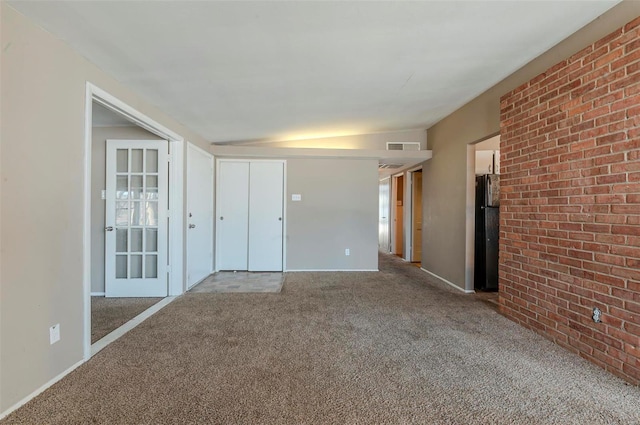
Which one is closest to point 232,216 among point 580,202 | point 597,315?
point 580,202

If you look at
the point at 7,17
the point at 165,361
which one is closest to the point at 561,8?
the point at 7,17

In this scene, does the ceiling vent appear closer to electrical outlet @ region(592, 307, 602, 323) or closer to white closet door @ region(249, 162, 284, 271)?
white closet door @ region(249, 162, 284, 271)

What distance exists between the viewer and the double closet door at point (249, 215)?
509cm

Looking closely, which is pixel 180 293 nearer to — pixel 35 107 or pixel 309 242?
pixel 309 242

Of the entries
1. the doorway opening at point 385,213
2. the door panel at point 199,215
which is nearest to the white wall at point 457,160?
the doorway opening at point 385,213

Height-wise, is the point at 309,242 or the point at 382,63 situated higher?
the point at 382,63

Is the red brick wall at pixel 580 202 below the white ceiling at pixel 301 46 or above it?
below

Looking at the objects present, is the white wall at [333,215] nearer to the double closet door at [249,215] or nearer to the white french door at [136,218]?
the double closet door at [249,215]

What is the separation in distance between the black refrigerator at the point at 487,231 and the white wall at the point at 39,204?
431 cm

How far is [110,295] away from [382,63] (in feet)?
13.5

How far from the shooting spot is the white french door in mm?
3664

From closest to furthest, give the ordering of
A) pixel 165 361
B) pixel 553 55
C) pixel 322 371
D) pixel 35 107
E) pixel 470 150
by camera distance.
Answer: pixel 35 107 → pixel 322 371 → pixel 165 361 → pixel 553 55 → pixel 470 150

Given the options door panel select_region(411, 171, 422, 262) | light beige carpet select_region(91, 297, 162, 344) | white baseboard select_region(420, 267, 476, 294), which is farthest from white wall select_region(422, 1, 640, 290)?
light beige carpet select_region(91, 297, 162, 344)

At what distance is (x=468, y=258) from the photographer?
3.97 m
